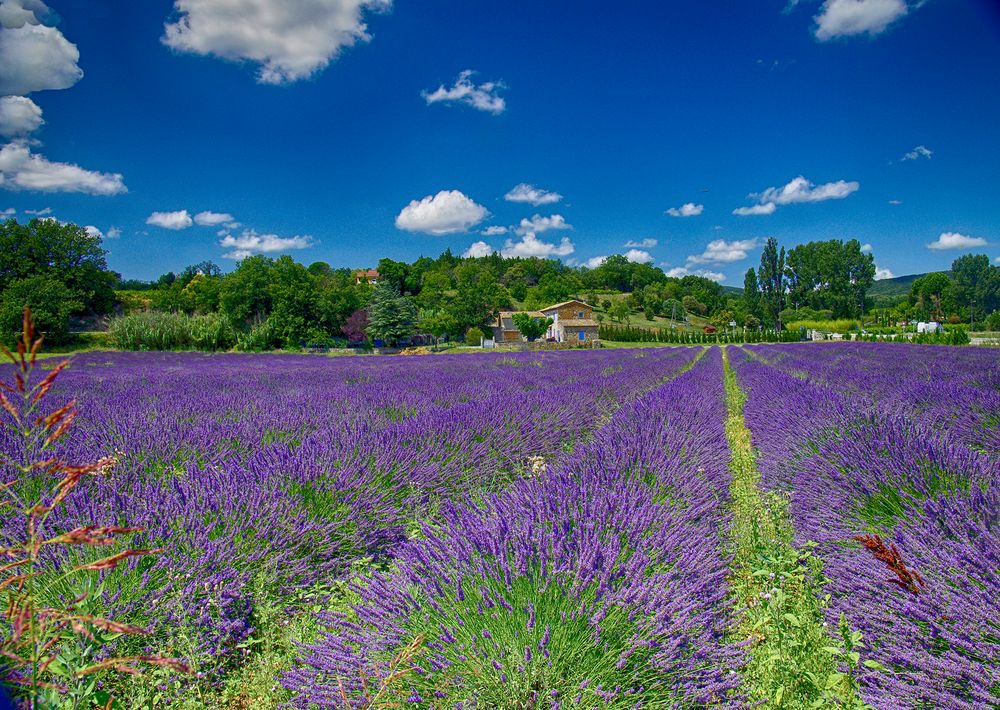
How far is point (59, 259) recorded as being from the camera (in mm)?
43688

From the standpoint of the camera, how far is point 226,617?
165cm

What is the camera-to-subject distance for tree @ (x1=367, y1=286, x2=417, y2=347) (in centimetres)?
4262

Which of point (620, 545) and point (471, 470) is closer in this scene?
point (620, 545)

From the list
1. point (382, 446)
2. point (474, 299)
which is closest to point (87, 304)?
point (474, 299)

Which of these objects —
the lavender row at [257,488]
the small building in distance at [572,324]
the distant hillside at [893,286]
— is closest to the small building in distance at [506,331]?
the small building in distance at [572,324]

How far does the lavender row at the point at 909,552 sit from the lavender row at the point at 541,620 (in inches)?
18.7

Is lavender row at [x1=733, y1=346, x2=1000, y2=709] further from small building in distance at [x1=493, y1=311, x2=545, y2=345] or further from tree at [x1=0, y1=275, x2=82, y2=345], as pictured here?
small building in distance at [x1=493, y1=311, x2=545, y2=345]

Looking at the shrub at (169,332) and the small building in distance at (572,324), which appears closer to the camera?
the shrub at (169,332)

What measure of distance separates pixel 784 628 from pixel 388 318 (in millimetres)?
43287

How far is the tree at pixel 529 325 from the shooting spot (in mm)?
51719

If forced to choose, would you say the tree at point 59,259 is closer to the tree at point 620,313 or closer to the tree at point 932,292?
the tree at point 620,313

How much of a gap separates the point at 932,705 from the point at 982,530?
666 millimetres

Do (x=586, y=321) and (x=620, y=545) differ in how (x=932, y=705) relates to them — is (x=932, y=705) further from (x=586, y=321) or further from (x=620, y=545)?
(x=586, y=321)

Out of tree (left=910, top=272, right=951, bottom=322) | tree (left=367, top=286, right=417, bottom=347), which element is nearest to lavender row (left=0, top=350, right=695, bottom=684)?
tree (left=367, top=286, right=417, bottom=347)
